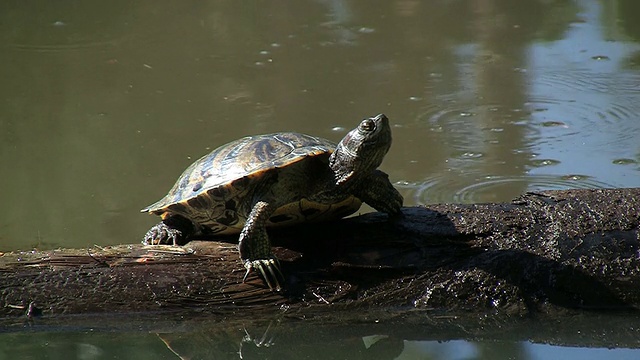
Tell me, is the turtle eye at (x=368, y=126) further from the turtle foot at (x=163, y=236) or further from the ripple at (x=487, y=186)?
the ripple at (x=487, y=186)

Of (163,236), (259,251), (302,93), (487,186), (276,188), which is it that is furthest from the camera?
(302,93)

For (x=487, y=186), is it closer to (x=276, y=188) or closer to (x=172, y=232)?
(x=276, y=188)

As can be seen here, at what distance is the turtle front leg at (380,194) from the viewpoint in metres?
2.98

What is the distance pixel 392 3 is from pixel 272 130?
3.08 metres

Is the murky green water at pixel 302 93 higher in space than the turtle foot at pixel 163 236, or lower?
lower

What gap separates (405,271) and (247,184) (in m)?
0.65

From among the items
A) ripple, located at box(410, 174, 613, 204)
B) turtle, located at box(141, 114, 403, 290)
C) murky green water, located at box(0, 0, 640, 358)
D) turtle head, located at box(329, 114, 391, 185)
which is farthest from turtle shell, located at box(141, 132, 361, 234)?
ripple, located at box(410, 174, 613, 204)

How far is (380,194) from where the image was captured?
2.99 m

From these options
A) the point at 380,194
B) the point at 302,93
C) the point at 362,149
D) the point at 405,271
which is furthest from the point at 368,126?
the point at 302,93

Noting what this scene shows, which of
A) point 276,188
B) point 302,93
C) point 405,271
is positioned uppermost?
point 276,188

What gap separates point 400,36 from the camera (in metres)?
6.88

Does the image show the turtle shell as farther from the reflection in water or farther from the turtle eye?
the reflection in water

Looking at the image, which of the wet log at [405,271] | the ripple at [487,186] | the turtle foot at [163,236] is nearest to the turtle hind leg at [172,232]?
the turtle foot at [163,236]

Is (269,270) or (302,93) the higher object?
(269,270)
